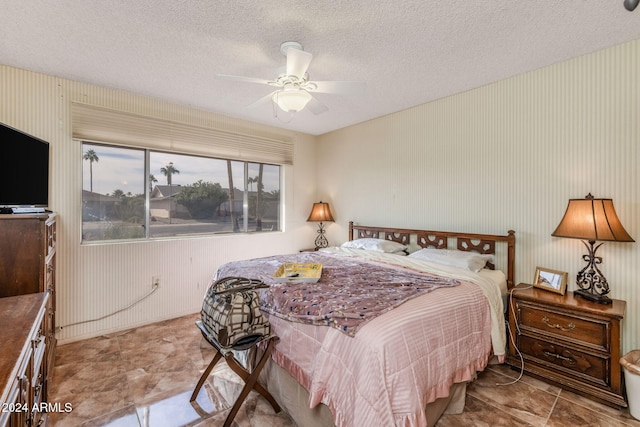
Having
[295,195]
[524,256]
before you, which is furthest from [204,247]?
[524,256]

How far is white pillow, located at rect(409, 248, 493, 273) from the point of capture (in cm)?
270

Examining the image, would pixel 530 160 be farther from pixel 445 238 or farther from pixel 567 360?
pixel 567 360

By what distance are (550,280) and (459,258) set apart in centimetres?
71

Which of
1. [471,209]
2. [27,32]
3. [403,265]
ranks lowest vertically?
[403,265]

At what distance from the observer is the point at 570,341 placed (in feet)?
7.03

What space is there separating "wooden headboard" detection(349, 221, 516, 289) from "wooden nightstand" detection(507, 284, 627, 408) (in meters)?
0.43

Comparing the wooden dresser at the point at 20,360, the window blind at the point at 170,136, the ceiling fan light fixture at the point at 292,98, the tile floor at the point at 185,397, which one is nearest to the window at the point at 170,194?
the window blind at the point at 170,136

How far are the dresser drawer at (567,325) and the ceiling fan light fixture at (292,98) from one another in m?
2.41

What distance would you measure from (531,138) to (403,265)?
1.70 metres

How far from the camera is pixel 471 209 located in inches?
125

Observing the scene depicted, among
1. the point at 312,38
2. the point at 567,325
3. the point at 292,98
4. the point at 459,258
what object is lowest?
the point at 567,325

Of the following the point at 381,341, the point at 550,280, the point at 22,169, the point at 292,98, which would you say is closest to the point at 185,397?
→ the point at 381,341

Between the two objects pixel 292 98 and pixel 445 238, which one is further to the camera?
pixel 445 238

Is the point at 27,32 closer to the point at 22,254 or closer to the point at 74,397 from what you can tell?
the point at 22,254
